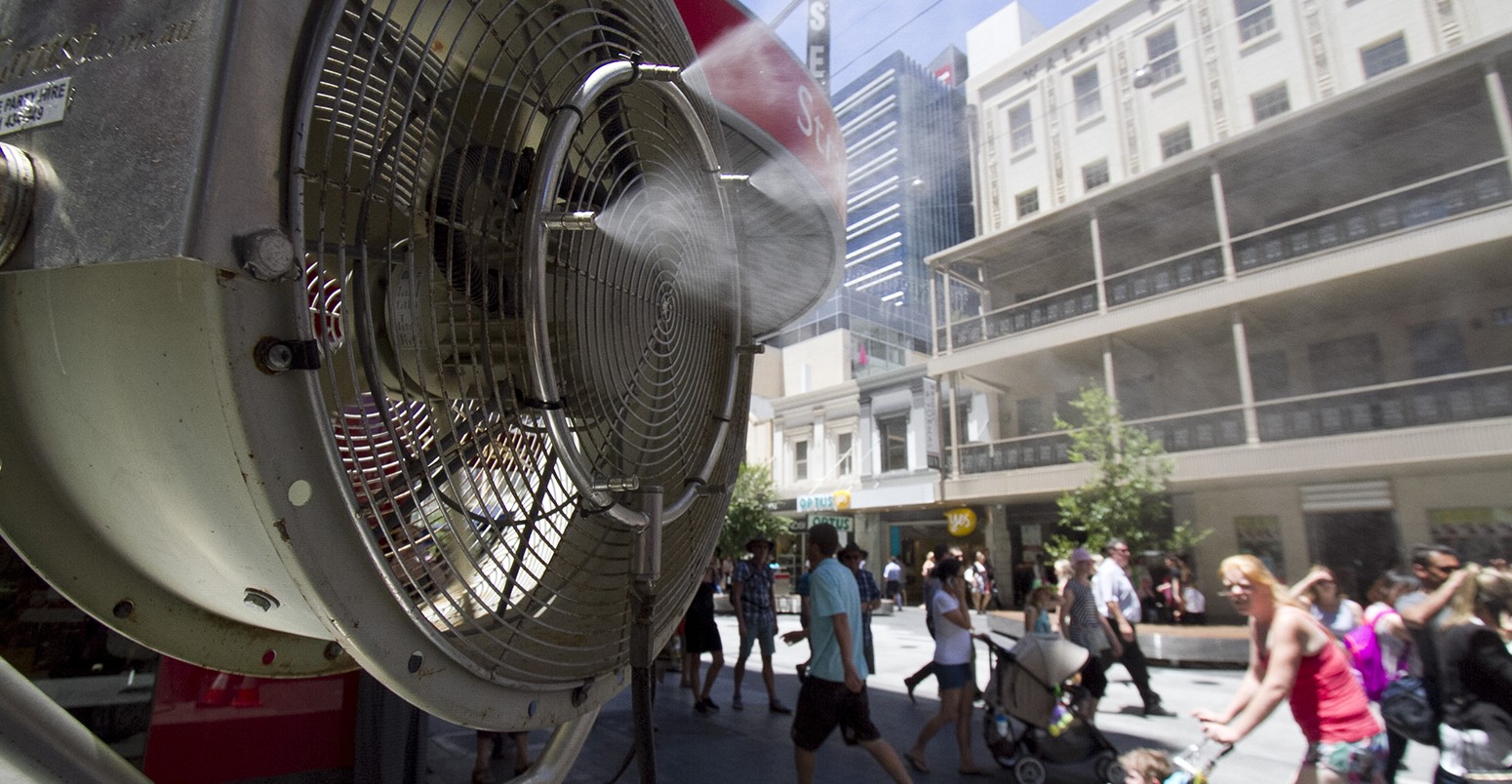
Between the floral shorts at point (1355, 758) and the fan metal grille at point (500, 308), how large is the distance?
2.88 metres

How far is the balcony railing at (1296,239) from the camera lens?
10.2 meters

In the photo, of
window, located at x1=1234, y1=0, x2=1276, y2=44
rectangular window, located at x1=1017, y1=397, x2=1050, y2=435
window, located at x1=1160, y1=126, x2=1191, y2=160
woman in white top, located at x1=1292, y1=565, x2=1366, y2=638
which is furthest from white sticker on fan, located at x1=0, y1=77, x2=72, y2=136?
rectangular window, located at x1=1017, y1=397, x2=1050, y2=435

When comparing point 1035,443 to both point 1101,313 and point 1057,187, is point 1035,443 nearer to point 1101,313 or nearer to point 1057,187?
point 1101,313

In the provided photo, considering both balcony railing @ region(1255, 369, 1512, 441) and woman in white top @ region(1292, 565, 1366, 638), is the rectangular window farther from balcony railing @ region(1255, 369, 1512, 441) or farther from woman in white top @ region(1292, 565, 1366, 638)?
woman in white top @ region(1292, 565, 1366, 638)

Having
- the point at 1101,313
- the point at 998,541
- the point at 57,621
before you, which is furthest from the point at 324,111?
the point at 998,541

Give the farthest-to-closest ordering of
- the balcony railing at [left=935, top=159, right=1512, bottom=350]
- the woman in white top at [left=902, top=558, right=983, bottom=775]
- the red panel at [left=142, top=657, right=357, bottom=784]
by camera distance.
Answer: the balcony railing at [left=935, top=159, right=1512, bottom=350], the woman in white top at [left=902, top=558, right=983, bottom=775], the red panel at [left=142, top=657, right=357, bottom=784]

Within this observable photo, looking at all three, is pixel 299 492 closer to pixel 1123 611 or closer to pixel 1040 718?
pixel 1040 718

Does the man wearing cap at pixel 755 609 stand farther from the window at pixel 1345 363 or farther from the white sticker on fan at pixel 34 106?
the window at pixel 1345 363

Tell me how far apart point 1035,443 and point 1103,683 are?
10.7 metres

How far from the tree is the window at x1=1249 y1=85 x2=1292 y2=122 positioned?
16.7ft

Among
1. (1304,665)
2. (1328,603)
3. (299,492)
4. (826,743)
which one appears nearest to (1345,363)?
(1328,603)

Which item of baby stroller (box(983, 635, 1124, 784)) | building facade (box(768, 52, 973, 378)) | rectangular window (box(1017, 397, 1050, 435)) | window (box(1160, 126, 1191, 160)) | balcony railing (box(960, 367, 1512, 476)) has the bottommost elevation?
baby stroller (box(983, 635, 1124, 784))

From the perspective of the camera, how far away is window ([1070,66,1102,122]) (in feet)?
43.3

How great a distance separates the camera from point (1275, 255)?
467 inches
